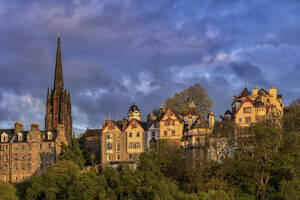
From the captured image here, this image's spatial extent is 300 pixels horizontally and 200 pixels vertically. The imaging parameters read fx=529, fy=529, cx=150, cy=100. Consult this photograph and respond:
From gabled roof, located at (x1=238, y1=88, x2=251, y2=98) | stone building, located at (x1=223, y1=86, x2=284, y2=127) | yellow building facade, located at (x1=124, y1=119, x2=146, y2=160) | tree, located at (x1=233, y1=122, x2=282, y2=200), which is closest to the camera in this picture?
tree, located at (x1=233, y1=122, x2=282, y2=200)

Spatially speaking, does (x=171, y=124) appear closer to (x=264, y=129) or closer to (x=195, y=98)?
(x=195, y=98)

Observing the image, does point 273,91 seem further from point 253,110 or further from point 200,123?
point 200,123

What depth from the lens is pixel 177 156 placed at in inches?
3157

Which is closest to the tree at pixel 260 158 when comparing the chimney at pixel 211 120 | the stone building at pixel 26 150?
the chimney at pixel 211 120

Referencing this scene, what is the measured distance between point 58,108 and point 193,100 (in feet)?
123

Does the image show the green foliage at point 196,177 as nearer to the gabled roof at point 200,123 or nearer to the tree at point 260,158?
the tree at point 260,158

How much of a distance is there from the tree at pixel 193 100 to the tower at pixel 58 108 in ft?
95.7

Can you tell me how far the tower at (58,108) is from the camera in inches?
4870

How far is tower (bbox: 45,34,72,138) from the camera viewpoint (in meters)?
124

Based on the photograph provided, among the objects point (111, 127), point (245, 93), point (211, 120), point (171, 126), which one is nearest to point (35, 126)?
point (111, 127)

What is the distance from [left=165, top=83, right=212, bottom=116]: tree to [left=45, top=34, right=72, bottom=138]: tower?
2917 centimetres

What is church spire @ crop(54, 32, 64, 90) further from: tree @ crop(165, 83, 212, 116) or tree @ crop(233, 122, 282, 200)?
tree @ crop(233, 122, 282, 200)

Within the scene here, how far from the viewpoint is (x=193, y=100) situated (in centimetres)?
10556

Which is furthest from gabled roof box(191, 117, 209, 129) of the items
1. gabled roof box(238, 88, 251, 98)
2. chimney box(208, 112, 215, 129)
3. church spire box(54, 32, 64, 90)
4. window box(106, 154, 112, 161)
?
church spire box(54, 32, 64, 90)
